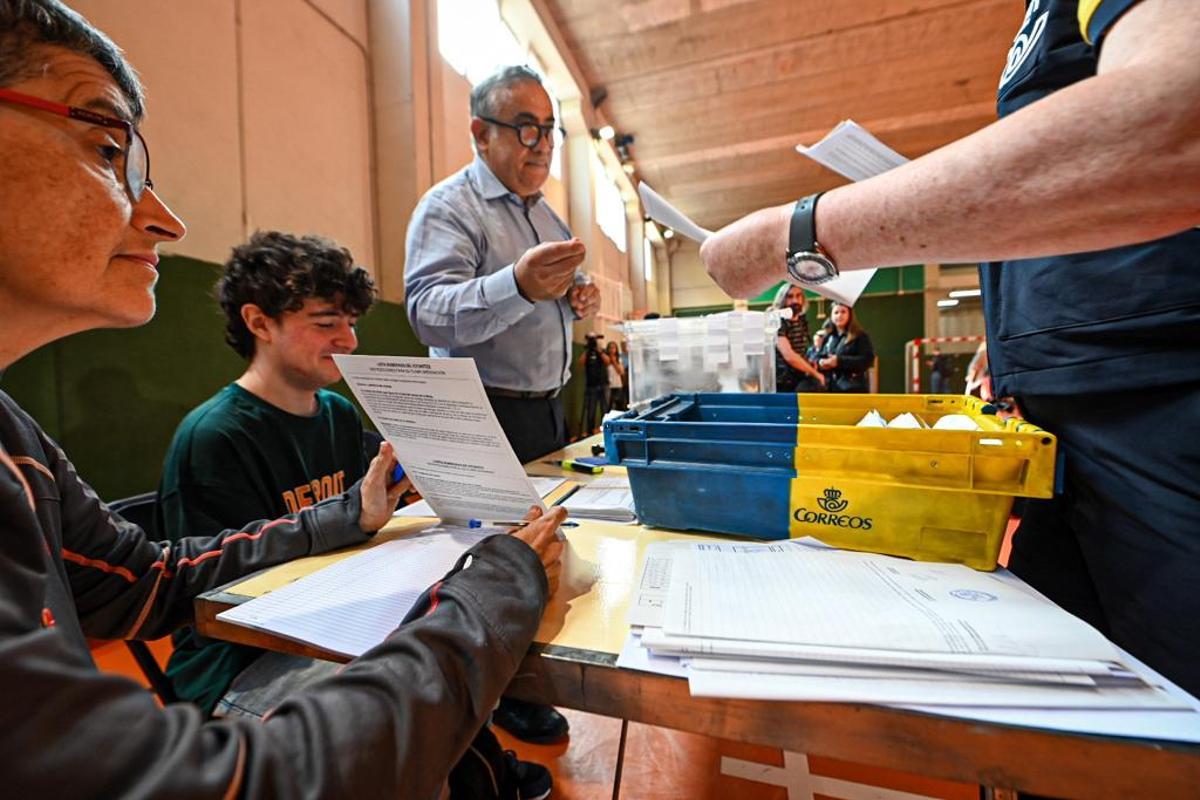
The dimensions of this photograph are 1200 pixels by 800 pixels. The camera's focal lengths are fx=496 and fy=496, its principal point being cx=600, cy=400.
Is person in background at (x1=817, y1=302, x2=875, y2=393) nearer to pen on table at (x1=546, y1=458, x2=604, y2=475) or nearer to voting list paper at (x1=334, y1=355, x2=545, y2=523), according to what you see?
pen on table at (x1=546, y1=458, x2=604, y2=475)

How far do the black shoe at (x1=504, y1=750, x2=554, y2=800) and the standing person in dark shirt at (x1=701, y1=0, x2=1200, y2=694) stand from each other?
1.08m

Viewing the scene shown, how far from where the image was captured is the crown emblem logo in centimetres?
66

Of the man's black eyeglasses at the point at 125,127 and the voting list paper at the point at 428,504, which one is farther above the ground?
the man's black eyeglasses at the point at 125,127

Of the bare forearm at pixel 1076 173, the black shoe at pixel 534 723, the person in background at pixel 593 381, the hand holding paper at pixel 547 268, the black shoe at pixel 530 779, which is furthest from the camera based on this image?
the person in background at pixel 593 381

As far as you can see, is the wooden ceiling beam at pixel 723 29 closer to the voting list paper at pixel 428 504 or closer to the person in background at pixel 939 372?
the person in background at pixel 939 372

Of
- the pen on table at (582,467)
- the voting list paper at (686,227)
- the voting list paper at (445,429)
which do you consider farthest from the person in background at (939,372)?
the voting list paper at (445,429)

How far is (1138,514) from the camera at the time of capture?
56cm

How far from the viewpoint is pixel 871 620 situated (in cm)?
45

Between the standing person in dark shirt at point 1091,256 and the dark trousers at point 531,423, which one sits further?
the dark trousers at point 531,423

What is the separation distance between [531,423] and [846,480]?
1182 millimetres

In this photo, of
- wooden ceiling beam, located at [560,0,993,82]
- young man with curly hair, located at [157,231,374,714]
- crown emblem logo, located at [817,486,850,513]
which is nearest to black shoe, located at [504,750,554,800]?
young man with curly hair, located at [157,231,374,714]

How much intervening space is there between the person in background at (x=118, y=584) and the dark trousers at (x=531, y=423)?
82 centimetres

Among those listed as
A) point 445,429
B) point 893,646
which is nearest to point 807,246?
point 893,646

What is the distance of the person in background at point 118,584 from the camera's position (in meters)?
0.30
